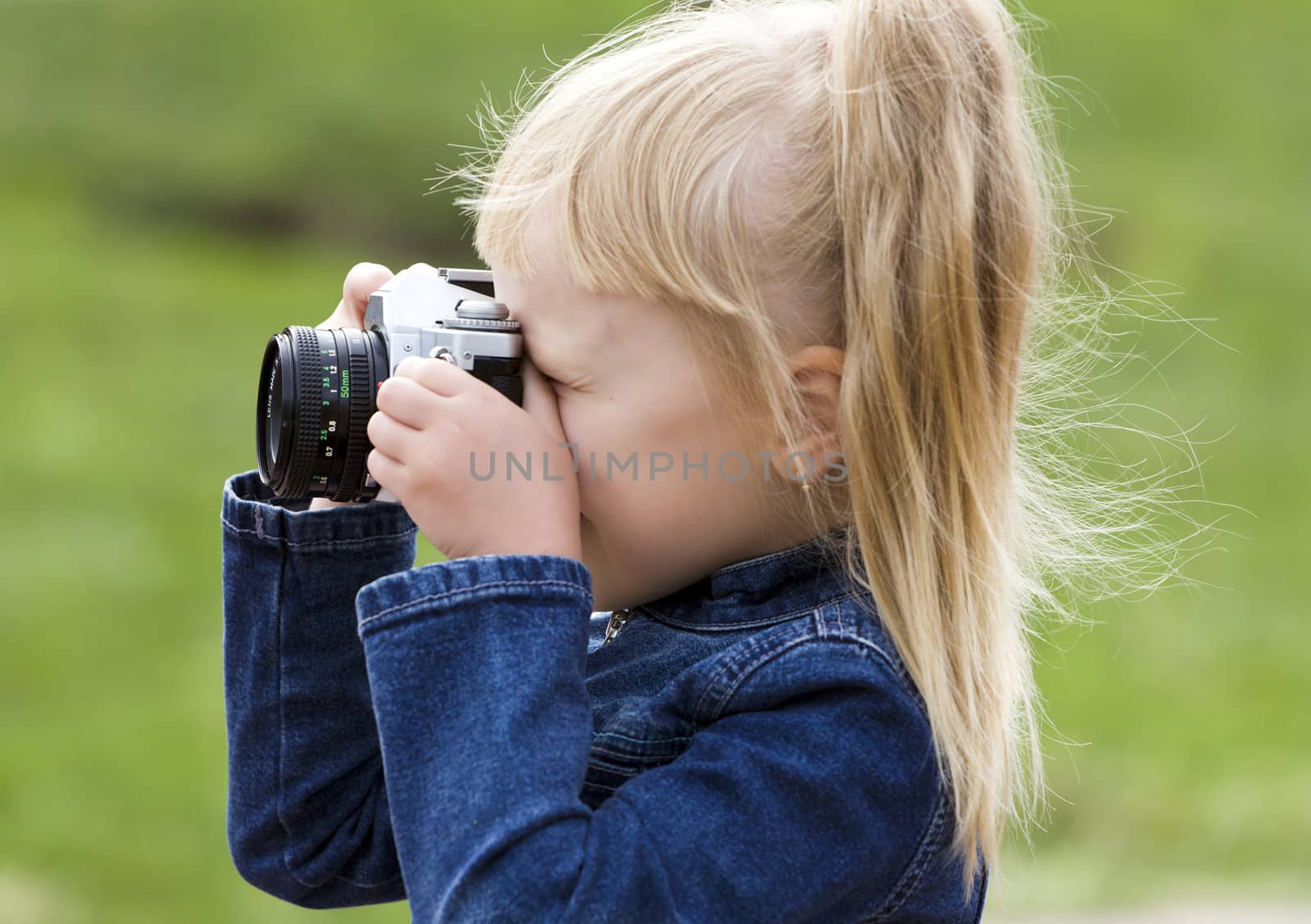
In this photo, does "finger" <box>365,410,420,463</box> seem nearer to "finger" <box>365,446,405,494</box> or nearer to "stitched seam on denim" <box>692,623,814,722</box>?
"finger" <box>365,446,405,494</box>

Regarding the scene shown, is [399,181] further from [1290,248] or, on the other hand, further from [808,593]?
[808,593]

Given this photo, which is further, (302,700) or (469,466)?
(302,700)

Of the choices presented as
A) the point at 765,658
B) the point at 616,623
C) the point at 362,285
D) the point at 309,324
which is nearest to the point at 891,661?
the point at 765,658

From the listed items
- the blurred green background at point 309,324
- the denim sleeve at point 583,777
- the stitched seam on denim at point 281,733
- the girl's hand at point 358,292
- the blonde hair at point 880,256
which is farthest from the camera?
the blurred green background at point 309,324

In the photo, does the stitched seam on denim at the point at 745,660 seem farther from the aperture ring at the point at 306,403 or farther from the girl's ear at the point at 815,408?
the aperture ring at the point at 306,403

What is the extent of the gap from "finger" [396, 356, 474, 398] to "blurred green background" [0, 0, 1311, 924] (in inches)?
35.7

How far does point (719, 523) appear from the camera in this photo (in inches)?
41.6

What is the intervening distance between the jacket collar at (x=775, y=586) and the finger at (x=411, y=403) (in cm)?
24

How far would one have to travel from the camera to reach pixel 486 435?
102 centimetres

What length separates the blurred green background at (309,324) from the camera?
274 centimetres

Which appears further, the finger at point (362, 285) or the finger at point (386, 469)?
the finger at point (362, 285)

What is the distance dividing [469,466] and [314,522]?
7.1 inches

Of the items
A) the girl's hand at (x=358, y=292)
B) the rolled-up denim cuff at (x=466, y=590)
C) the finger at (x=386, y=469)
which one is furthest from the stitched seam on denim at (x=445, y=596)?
the girl's hand at (x=358, y=292)

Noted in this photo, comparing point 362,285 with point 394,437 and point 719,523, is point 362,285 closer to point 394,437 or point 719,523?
point 394,437
